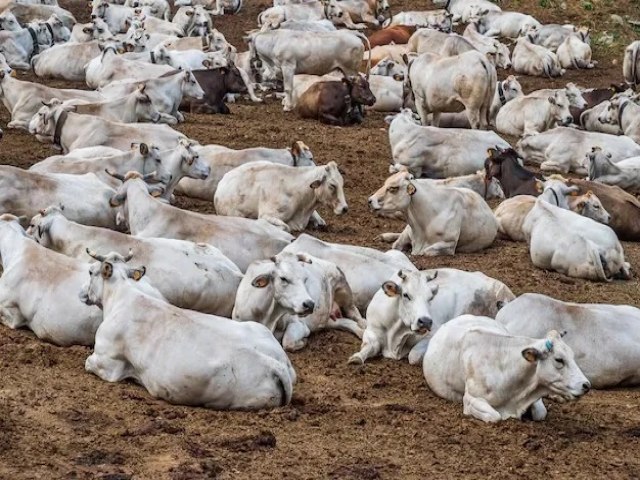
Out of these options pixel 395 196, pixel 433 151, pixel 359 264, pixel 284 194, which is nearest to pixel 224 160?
pixel 284 194

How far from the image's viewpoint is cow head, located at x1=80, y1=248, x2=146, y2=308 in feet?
32.1

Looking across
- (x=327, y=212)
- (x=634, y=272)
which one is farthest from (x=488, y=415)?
(x=327, y=212)

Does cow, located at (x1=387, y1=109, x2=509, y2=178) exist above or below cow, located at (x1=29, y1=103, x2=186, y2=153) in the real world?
below

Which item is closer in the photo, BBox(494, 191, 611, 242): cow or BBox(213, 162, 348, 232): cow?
BBox(213, 162, 348, 232): cow

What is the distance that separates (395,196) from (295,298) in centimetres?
376

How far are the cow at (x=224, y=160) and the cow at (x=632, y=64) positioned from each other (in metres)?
11.9

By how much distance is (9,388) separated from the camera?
902 centimetres

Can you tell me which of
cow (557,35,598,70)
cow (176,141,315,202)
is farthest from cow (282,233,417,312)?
cow (557,35,598,70)

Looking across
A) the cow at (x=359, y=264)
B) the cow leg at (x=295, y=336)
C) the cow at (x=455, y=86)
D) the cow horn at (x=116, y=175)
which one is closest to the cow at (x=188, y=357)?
the cow leg at (x=295, y=336)

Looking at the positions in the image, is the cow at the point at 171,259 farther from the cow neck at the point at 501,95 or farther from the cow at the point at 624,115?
the cow neck at the point at 501,95

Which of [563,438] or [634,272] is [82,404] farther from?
[634,272]

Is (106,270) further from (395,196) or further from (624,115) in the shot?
(624,115)

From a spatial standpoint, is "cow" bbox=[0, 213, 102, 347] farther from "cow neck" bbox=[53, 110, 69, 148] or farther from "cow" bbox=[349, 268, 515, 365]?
"cow neck" bbox=[53, 110, 69, 148]

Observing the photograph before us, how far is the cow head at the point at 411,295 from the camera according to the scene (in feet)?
34.0
